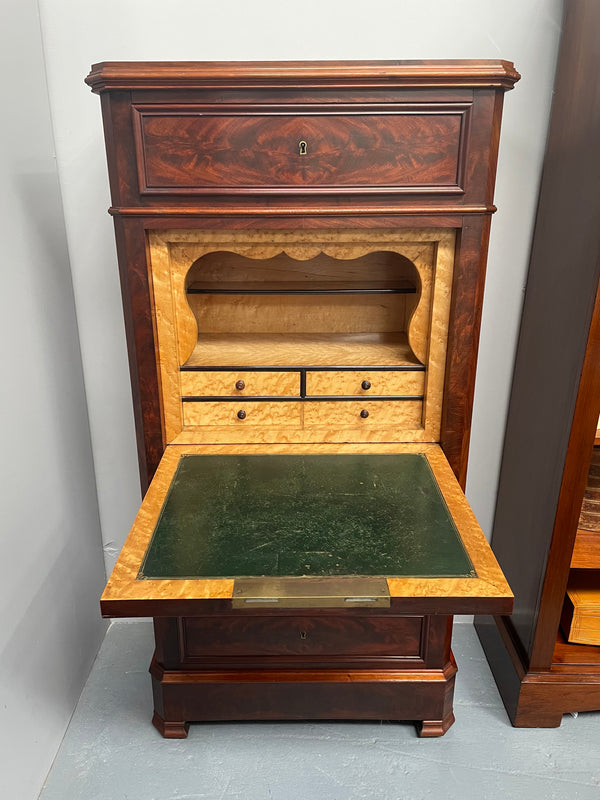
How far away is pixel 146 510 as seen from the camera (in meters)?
1.57

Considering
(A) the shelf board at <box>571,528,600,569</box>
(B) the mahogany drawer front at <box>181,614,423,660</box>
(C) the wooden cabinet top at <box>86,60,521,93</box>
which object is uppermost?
(C) the wooden cabinet top at <box>86,60,521,93</box>

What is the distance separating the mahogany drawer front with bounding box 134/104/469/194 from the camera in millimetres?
1571

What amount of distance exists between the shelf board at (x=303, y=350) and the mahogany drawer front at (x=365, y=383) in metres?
0.03

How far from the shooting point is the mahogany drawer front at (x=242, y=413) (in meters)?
1.91

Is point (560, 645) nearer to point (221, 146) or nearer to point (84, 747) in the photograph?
point (84, 747)

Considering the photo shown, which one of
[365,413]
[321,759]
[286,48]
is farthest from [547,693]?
[286,48]

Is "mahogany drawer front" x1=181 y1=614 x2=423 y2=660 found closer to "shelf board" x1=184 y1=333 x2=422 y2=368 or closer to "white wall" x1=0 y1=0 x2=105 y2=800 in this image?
"white wall" x1=0 y1=0 x2=105 y2=800

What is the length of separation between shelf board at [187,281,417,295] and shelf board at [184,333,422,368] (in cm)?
16

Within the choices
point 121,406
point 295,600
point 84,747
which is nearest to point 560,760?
point 295,600

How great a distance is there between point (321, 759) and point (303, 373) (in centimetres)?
119

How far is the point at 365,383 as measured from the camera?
1.88m

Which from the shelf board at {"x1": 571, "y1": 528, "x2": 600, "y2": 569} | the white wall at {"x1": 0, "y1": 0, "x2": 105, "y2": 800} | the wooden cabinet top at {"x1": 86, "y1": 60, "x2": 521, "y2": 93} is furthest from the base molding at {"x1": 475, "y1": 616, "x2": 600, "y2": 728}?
the wooden cabinet top at {"x1": 86, "y1": 60, "x2": 521, "y2": 93}

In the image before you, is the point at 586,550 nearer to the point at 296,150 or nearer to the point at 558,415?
the point at 558,415

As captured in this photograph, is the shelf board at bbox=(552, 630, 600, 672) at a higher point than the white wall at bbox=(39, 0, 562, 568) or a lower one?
lower
